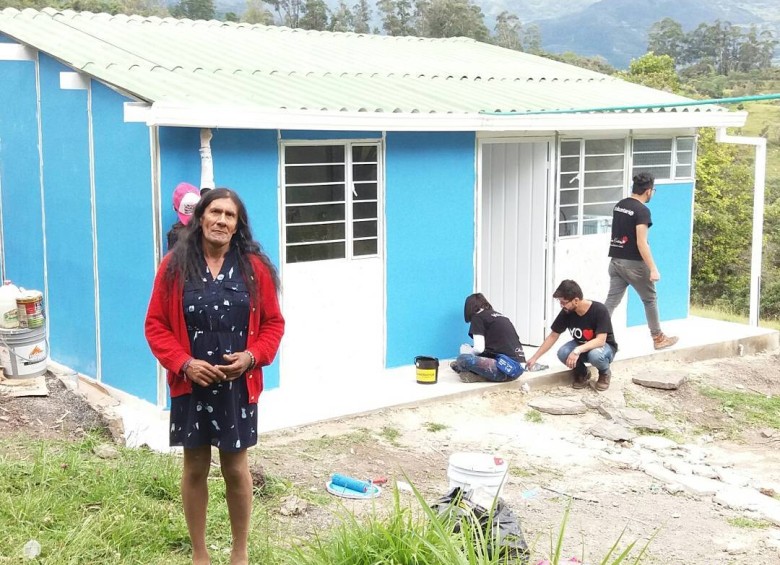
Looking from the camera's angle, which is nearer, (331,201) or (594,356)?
(331,201)

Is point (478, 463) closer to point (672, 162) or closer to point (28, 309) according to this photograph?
point (28, 309)

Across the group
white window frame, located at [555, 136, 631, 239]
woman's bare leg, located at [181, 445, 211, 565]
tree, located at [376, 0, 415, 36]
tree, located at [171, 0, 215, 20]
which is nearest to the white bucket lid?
woman's bare leg, located at [181, 445, 211, 565]

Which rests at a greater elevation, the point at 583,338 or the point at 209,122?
the point at 209,122

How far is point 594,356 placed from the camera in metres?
9.94

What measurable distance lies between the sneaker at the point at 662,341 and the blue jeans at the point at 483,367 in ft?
7.33

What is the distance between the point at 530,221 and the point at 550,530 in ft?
17.8

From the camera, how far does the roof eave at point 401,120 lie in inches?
314

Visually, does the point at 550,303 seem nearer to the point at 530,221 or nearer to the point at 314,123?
the point at 530,221

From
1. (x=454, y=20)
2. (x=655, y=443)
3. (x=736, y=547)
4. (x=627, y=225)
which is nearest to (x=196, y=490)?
(x=736, y=547)

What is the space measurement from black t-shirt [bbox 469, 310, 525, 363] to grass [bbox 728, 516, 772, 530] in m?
3.25

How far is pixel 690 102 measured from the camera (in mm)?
10219

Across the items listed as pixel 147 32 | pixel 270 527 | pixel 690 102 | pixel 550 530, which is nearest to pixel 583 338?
pixel 690 102

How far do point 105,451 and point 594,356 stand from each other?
493cm

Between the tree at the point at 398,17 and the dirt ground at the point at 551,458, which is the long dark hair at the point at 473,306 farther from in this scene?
the tree at the point at 398,17
